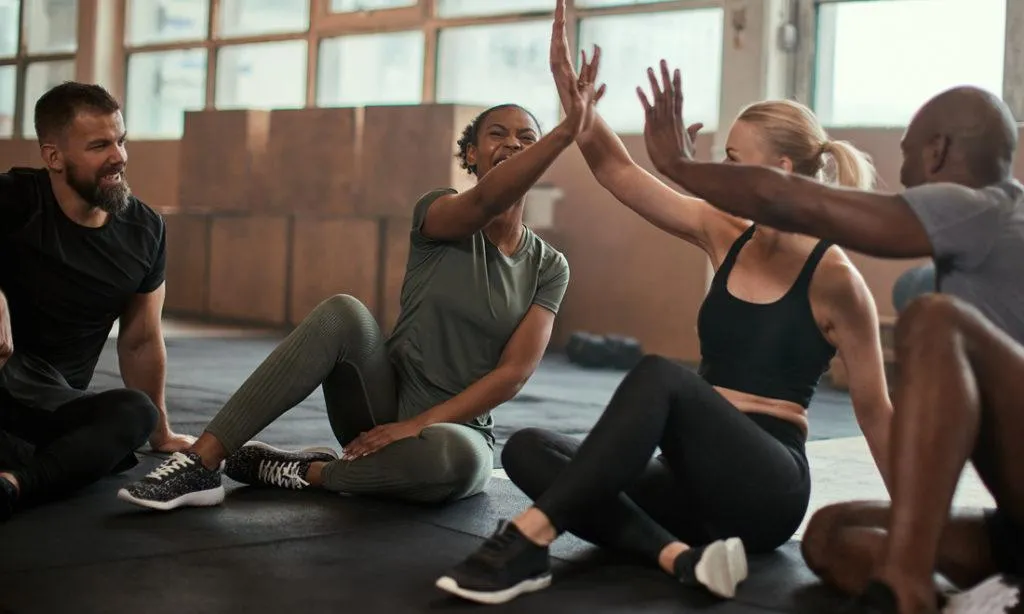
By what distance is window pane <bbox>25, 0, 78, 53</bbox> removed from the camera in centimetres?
1127

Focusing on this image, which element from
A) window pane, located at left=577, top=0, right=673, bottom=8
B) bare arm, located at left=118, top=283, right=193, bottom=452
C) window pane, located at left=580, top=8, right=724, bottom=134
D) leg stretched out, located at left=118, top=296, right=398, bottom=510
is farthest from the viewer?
window pane, located at left=577, top=0, right=673, bottom=8

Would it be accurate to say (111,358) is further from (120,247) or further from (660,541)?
(660,541)

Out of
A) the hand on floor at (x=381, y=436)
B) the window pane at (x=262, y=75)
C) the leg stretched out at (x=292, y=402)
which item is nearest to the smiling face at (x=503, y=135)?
the leg stretched out at (x=292, y=402)

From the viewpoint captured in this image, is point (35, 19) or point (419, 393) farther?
point (35, 19)

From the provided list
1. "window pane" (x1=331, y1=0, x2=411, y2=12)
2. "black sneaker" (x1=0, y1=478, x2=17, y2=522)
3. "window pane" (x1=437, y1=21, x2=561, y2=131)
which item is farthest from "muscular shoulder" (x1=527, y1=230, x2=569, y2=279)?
"window pane" (x1=331, y1=0, x2=411, y2=12)

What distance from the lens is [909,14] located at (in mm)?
6613

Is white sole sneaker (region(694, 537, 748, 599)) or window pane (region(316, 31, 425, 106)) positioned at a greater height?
window pane (region(316, 31, 425, 106))

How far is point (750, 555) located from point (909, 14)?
4.75 metres

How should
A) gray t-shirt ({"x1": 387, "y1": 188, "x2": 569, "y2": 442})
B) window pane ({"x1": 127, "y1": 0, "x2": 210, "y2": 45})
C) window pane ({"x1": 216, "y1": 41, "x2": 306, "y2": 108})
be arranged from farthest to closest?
1. window pane ({"x1": 127, "y1": 0, "x2": 210, "y2": 45})
2. window pane ({"x1": 216, "y1": 41, "x2": 306, "y2": 108})
3. gray t-shirt ({"x1": 387, "y1": 188, "x2": 569, "y2": 442})

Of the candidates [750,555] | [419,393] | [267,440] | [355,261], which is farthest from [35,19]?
[750,555]

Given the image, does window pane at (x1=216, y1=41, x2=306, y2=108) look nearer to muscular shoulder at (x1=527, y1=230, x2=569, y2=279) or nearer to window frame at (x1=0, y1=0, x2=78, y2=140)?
window frame at (x1=0, y1=0, x2=78, y2=140)

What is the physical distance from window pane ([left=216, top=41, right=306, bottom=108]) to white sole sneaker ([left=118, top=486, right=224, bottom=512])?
22.7 ft

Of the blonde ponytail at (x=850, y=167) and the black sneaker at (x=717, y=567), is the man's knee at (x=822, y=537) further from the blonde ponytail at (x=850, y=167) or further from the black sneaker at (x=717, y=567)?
the blonde ponytail at (x=850, y=167)

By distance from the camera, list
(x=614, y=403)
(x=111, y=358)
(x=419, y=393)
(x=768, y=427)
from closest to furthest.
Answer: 1. (x=614, y=403)
2. (x=768, y=427)
3. (x=419, y=393)
4. (x=111, y=358)
